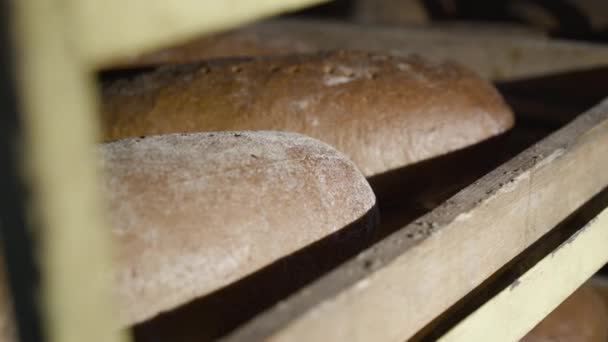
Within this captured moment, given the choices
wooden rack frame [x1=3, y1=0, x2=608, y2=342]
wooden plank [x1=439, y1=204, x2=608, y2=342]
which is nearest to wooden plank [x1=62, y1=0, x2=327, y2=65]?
wooden rack frame [x1=3, y1=0, x2=608, y2=342]

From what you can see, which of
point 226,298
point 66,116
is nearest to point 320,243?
point 226,298

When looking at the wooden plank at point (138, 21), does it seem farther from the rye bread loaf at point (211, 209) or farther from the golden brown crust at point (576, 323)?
the golden brown crust at point (576, 323)

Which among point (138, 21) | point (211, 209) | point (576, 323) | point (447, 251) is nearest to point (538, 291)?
point (447, 251)

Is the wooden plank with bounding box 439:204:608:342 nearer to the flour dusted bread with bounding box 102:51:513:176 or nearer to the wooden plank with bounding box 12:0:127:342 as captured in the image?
the flour dusted bread with bounding box 102:51:513:176

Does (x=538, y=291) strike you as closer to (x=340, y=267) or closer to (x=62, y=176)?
(x=340, y=267)

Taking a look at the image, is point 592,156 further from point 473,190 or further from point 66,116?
point 66,116

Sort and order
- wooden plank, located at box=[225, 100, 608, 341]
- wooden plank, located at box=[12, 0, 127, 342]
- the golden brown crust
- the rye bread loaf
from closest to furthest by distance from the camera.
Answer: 1. wooden plank, located at box=[12, 0, 127, 342]
2. wooden plank, located at box=[225, 100, 608, 341]
3. the rye bread loaf
4. the golden brown crust

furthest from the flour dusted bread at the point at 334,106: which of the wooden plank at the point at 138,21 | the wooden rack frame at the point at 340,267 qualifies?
the wooden plank at the point at 138,21
